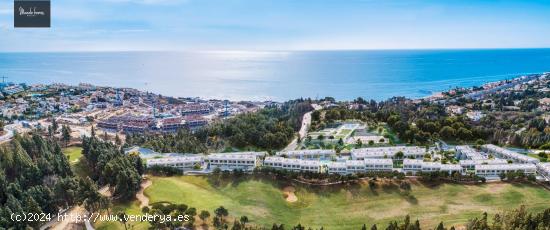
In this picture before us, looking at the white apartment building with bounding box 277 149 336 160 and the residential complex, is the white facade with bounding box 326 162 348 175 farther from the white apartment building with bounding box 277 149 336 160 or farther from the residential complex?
the white apartment building with bounding box 277 149 336 160

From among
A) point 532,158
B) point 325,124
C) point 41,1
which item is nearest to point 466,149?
point 532,158

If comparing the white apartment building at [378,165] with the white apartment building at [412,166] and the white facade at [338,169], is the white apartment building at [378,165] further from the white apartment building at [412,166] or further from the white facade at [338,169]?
the white facade at [338,169]

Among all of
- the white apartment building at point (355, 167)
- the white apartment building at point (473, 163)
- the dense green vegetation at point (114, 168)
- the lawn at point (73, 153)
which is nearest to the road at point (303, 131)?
the white apartment building at point (355, 167)

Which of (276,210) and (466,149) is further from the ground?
(466,149)

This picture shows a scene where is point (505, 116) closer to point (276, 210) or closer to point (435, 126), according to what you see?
point (435, 126)

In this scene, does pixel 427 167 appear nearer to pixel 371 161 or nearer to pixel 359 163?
pixel 371 161

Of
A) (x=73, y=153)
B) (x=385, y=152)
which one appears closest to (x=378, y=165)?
(x=385, y=152)
